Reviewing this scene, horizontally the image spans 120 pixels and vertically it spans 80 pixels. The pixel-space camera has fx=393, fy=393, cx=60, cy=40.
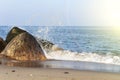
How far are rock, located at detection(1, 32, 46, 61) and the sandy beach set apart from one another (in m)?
2.85

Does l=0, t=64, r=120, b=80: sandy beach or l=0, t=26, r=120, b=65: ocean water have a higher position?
l=0, t=64, r=120, b=80: sandy beach

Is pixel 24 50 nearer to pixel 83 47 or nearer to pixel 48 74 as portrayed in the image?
pixel 48 74

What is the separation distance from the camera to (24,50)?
1595 centimetres

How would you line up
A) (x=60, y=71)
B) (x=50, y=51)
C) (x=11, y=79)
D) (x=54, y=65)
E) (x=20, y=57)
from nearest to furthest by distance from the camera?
(x=11, y=79) < (x=60, y=71) < (x=54, y=65) < (x=20, y=57) < (x=50, y=51)

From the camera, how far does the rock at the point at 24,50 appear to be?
15852 mm

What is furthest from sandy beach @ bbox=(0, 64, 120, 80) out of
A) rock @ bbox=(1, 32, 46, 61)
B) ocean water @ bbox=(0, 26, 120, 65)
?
ocean water @ bbox=(0, 26, 120, 65)

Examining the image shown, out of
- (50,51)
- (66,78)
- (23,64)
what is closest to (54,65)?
(23,64)

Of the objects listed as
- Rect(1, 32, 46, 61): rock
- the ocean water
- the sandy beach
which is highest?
Rect(1, 32, 46, 61): rock

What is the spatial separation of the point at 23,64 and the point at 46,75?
121 inches

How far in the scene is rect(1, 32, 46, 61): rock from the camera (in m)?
15.9

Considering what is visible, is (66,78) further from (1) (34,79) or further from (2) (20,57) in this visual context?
(2) (20,57)

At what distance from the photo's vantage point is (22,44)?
16141 mm

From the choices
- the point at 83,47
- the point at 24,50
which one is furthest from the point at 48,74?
the point at 83,47

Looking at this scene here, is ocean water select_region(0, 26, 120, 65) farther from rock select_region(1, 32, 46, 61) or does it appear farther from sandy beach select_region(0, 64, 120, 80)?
sandy beach select_region(0, 64, 120, 80)
